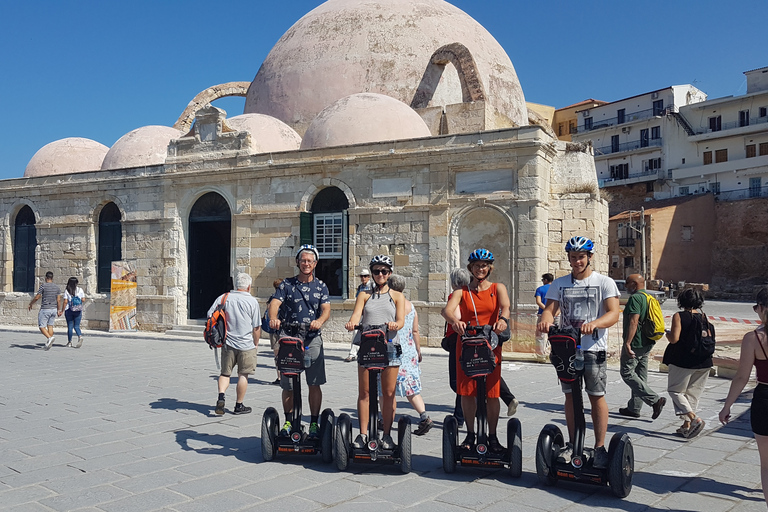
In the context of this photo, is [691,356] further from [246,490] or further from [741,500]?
[246,490]

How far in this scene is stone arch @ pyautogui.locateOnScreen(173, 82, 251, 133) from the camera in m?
19.2

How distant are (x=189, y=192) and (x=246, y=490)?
12.2 m

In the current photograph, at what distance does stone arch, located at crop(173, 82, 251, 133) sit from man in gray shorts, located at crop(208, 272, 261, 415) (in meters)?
13.8

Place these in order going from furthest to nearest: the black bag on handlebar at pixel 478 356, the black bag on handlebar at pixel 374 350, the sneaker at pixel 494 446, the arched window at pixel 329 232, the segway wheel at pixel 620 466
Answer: the arched window at pixel 329 232, the black bag on handlebar at pixel 374 350, the sneaker at pixel 494 446, the black bag on handlebar at pixel 478 356, the segway wheel at pixel 620 466

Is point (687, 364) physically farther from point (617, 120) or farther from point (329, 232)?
point (617, 120)

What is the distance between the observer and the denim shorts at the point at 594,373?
4.08 metres

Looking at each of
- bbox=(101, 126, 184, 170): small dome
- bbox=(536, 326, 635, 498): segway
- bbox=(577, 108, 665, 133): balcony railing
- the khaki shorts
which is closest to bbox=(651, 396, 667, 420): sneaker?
bbox=(536, 326, 635, 498): segway

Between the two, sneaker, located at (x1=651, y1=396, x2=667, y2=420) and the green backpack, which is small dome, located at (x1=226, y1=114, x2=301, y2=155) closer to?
the green backpack

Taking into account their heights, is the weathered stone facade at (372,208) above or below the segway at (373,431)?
above

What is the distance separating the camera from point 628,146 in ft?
160

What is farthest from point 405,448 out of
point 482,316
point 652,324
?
point 652,324

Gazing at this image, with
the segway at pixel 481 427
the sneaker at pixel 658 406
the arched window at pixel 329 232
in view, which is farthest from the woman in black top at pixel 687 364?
the arched window at pixel 329 232

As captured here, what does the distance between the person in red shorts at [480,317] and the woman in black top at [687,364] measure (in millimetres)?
2102

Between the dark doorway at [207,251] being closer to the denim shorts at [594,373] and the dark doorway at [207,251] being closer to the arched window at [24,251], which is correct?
the arched window at [24,251]
